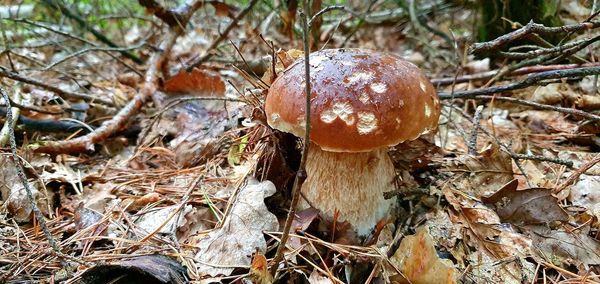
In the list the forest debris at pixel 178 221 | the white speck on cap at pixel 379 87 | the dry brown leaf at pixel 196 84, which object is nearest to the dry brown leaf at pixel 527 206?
the white speck on cap at pixel 379 87

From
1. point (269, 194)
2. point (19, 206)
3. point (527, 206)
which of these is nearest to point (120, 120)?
point (19, 206)

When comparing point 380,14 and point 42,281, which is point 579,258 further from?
point 380,14

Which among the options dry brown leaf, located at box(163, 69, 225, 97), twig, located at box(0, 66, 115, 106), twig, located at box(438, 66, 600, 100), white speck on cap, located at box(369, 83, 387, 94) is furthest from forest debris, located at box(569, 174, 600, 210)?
twig, located at box(0, 66, 115, 106)

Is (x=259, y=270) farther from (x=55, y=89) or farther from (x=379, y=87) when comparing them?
(x=55, y=89)

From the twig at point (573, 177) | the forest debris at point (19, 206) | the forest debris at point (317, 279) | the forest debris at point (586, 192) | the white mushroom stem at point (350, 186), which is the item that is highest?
the forest debris at point (19, 206)

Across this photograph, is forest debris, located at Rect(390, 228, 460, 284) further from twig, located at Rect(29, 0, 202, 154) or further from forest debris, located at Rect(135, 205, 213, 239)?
twig, located at Rect(29, 0, 202, 154)

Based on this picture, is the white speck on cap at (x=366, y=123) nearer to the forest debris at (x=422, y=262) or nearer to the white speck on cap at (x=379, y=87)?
the white speck on cap at (x=379, y=87)
